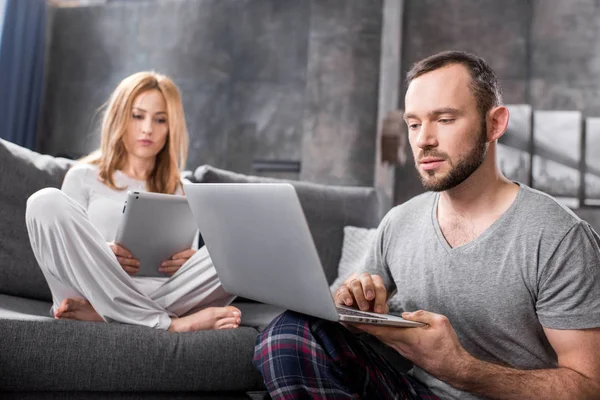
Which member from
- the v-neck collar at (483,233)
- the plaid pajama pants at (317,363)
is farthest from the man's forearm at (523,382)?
the v-neck collar at (483,233)

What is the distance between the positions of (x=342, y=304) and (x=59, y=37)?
3867mm

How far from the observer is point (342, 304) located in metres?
1.30

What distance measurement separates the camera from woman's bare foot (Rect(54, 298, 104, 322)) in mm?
1654

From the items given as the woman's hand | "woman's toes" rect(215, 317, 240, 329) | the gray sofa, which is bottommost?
the gray sofa

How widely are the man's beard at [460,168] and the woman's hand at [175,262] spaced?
0.85 m

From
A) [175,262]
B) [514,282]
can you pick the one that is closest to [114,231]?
[175,262]

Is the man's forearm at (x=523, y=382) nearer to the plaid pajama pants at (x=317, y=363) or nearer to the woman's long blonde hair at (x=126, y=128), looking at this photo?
the plaid pajama pants at (x=317, y=363)

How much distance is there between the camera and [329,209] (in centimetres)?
260

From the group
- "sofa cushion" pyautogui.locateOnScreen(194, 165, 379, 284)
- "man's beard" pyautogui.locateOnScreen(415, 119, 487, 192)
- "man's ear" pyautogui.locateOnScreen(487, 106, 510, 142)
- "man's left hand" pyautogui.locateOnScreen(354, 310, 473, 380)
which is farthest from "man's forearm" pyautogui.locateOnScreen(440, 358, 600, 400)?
"sofa cushion" pyautogui.locateOnScreen(194, 165, 379, 284)

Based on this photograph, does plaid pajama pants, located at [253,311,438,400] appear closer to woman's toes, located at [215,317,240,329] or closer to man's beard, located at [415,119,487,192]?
man's beard, located at [415,119,487,192]

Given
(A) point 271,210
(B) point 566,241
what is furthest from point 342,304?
(B) point 566,241

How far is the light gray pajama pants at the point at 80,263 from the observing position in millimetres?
1606

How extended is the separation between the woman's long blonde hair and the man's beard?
3.96 feet

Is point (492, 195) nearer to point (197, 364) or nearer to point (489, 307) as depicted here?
point (489, 307)
